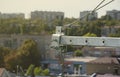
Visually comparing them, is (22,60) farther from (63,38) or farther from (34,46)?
(63,38)

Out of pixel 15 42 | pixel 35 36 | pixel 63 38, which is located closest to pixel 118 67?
pixel 63 38

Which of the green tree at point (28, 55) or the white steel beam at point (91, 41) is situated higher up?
the white steel beam at point (91, 41)

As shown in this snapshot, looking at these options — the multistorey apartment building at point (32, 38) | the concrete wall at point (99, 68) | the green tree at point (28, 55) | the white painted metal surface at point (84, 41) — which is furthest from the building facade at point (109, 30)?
the white painted metal surface at point (84, 41)

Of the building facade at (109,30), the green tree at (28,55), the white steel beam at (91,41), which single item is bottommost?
the green tree at (28,55)

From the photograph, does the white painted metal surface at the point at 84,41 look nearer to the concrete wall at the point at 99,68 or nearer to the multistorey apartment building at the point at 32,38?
the concrete wall at the point at 99,68

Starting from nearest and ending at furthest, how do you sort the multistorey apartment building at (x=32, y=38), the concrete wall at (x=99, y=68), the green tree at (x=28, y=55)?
the concrete wall at (x=99, y=68), the green tree at (x=28, y=55), the multistorey apartment building at (x=32, y=38)

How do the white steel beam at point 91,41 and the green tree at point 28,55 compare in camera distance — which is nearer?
the white steel beam at point 91,41

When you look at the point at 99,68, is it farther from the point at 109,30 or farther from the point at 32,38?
the point at 109,30

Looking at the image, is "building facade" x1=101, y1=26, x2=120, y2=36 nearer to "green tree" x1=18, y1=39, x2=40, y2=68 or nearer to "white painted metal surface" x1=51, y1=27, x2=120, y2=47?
"green tree" x1=18, y1=39, x2=40, y2=68

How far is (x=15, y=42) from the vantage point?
2452 centimetres

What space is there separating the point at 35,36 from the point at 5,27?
10.1 meters

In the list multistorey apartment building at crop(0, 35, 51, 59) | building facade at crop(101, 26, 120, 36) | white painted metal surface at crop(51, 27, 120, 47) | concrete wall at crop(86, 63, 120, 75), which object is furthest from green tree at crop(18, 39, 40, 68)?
white painted metal surface at crop(51, 27, 120, 47)

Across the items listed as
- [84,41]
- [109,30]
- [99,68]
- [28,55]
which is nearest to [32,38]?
[28,55]

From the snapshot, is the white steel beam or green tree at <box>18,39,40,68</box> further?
green tree at <box>18,39,40,68</box>
